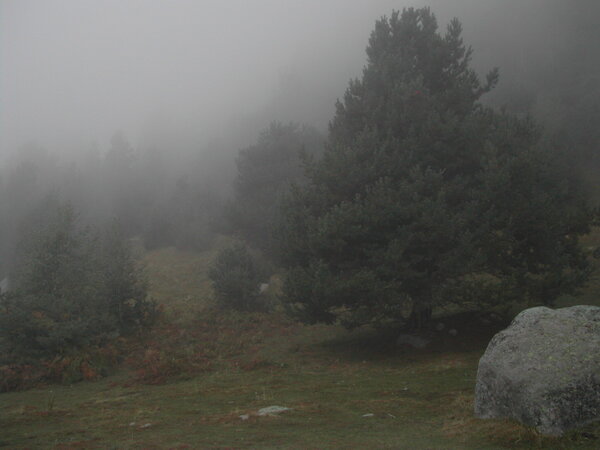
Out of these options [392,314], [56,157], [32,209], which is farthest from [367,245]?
[56,157]

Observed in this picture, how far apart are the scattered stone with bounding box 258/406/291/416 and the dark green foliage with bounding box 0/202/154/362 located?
34.2 feet

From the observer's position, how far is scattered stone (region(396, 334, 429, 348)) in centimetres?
1662

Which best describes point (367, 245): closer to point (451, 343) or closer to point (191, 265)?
point (451, 343)

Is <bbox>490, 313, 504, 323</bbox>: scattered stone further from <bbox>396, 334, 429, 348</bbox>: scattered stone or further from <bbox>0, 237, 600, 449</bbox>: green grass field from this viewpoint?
<bbox>396, 334, 429, 348</bbox>: scattered stone

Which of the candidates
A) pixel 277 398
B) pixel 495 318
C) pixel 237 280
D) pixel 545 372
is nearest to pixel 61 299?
pixel 237 280

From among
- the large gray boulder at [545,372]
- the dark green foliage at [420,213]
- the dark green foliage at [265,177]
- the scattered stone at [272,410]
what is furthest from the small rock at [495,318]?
the dark green foliage at [265,177]

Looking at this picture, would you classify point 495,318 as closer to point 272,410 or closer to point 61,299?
point 272,410

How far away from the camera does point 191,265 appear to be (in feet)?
121

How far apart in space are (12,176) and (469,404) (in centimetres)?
6293

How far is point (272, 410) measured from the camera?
31.9 ft

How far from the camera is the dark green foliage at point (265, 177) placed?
34.6 meters

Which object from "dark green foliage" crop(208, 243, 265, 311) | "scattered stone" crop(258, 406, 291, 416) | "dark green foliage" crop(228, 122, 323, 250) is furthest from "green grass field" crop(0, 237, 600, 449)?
"dark green foliage" crop(228, 122, 323, 250)

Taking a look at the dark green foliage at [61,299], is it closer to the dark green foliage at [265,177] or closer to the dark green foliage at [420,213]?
the dark green foliage at [420,213]

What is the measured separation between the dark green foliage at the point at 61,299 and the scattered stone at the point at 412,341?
1155 cm
